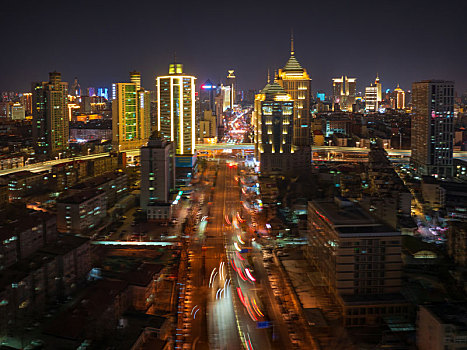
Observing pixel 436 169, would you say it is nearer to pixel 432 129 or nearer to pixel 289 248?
pixel 432 129

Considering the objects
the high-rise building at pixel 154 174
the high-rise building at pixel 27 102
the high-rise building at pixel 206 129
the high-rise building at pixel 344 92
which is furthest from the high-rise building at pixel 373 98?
the high-rise building at pixel 154 174

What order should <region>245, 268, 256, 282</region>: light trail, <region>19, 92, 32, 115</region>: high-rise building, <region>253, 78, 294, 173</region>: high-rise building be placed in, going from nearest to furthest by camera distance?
<region>245, 268, 256, 282</region>: light trail → <region>253, 78, 294, 173</region>: high-rise building → <region>19, 92, 32, 115</region>: high-rise building

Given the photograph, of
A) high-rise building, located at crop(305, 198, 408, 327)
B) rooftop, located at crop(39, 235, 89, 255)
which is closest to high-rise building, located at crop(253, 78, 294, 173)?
rooftop, located at crop(39, 235, 89, 255)

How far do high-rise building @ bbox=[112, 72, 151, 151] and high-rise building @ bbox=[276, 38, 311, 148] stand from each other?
291 inches

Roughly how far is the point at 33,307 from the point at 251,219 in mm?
5668

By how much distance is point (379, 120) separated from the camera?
107ft

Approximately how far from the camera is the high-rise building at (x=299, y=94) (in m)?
18.8

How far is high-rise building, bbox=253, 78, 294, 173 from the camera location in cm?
1634

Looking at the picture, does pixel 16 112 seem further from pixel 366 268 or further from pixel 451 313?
pixel 451 313

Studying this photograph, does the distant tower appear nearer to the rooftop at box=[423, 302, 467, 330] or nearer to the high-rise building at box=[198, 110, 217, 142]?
the high-rise building at box=[198, 110, 217, 142]

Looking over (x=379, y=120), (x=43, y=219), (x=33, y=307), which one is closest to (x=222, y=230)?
(x=43, y=219)

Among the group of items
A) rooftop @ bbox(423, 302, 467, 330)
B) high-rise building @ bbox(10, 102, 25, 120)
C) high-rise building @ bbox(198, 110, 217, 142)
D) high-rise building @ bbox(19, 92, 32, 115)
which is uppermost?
high-rise building @ bbox(19, 92, 32, 115)

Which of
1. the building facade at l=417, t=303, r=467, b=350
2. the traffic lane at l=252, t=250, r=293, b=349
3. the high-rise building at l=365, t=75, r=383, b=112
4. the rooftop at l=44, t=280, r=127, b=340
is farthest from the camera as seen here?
the high-rise building at l=365, t=75, r=383, b=112

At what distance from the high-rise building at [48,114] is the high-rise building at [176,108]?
5.36 metres
